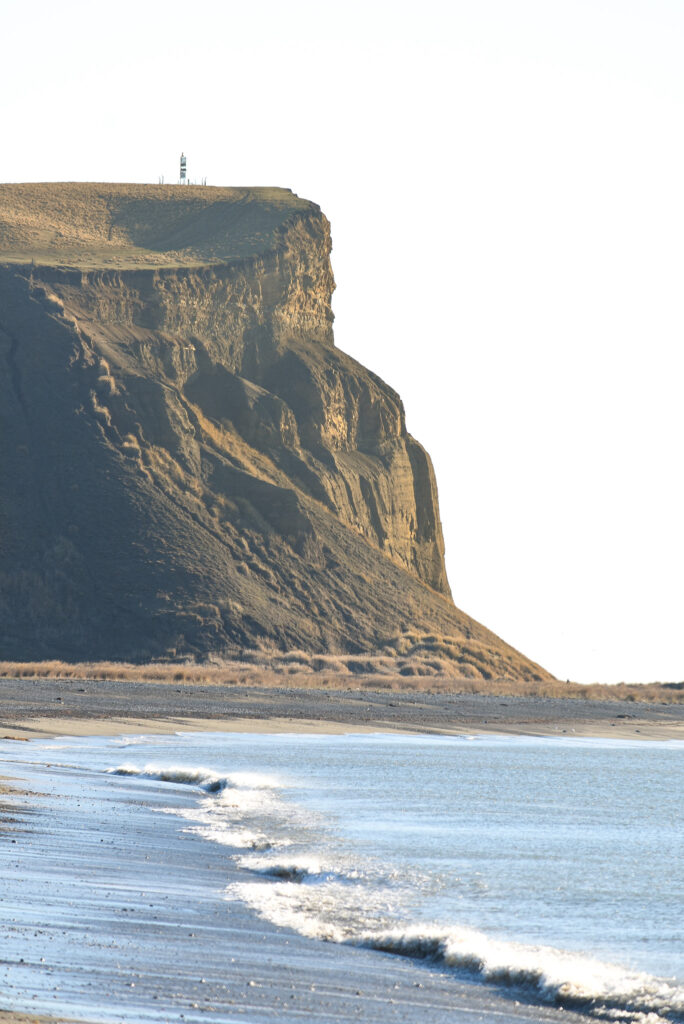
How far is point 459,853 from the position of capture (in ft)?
65.3

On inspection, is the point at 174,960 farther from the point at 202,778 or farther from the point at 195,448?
the point at 195,448

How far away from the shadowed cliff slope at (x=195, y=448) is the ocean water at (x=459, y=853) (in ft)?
137

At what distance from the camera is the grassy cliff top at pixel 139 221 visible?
101875mm

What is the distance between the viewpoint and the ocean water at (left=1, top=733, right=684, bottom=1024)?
12.7 metres

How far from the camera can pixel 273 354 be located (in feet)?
342

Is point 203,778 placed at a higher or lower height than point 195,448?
lower

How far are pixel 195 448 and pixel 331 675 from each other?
2055 centimetres

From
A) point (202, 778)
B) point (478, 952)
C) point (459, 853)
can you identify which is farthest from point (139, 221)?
point (478, 952)

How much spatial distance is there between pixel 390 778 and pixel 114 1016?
78.0 feet

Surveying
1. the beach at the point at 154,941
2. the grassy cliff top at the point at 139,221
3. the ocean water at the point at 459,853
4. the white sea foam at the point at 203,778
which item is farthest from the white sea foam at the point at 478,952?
the grassy cliff top at the point at 139,221

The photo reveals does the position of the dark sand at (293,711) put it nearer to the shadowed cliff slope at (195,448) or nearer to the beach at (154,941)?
the shadowed cliff slope at (195,448)

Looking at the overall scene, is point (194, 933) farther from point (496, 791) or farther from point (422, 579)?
point (422, 579)

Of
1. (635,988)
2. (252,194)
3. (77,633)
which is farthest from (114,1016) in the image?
(252,194)

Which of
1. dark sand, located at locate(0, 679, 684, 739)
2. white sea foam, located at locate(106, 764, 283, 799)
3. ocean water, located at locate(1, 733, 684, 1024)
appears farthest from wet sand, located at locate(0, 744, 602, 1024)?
dark sand, located at locate(0, 679, 684, 739)
